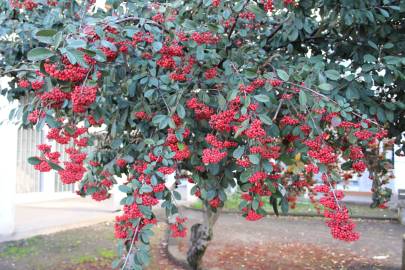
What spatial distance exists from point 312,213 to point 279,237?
109 inches

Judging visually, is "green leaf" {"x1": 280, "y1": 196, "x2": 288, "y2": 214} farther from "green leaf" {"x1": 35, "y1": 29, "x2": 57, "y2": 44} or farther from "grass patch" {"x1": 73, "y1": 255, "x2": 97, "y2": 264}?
"grass patch" {"x1": 73, "y1": 255, "x2": 97, "y2": 264}

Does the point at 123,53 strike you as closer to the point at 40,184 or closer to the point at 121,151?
the point at 121,151

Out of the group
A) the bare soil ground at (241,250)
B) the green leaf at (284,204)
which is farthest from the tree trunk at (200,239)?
the green leaf at (284,204)

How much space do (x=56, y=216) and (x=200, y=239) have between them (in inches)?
179

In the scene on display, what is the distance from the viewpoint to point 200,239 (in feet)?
19.0

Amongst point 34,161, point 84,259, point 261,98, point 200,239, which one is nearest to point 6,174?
point 84,259

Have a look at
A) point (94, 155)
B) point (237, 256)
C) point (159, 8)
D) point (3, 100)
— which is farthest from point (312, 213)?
point (159, 8)

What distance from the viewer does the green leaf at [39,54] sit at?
6.37ft

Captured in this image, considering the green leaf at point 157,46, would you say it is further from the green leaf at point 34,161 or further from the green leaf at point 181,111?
the green leaf at point 34,161

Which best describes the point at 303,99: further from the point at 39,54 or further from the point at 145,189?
the point at 39,54

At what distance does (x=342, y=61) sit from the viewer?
3691 mm

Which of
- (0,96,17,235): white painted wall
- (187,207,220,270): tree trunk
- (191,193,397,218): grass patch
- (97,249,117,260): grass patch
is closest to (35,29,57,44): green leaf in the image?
(187,207,220,270): tree trunk

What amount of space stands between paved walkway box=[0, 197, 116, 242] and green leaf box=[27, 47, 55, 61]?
628 cm

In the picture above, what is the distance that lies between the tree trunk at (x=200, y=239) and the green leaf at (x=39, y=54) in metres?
3.91
